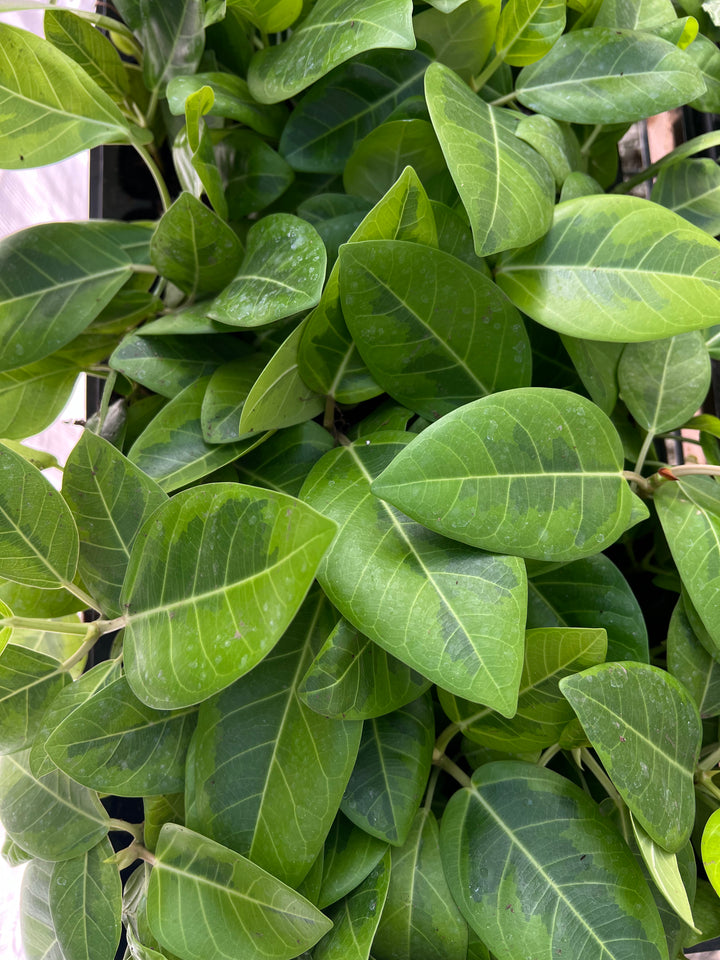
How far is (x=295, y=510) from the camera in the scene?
0.38m

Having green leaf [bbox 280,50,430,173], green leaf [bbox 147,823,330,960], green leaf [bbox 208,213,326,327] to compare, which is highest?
green leaf [bbox 280,50,430,173]

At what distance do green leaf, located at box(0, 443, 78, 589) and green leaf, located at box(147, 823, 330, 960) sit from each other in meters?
0.20

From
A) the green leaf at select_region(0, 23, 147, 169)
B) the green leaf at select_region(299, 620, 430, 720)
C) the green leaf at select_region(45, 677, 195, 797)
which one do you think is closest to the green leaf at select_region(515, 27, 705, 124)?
the green leaf at select_region(0, 23, 147, 169)

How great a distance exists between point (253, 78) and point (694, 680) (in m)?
0.61

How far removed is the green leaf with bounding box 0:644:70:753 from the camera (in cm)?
54

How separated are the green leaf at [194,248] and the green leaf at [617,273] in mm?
228

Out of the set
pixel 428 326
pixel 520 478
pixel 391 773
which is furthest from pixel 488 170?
pixel 391 773

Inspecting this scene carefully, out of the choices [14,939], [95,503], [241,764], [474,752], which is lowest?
[14,939]

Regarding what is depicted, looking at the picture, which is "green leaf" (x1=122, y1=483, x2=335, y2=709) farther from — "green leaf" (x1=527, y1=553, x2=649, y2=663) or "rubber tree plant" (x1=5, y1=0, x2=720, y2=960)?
"green leaf" (x1=527, y1=553, x2=649, y2=663)

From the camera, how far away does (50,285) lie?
0.63m

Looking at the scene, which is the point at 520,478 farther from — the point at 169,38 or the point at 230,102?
the point at 169,38

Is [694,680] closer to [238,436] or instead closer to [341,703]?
[341,703]

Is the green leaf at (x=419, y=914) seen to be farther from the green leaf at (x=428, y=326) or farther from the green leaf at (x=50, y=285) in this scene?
the green leaf at (x=50, y=285)

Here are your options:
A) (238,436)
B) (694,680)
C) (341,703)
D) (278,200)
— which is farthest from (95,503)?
(694,680)
